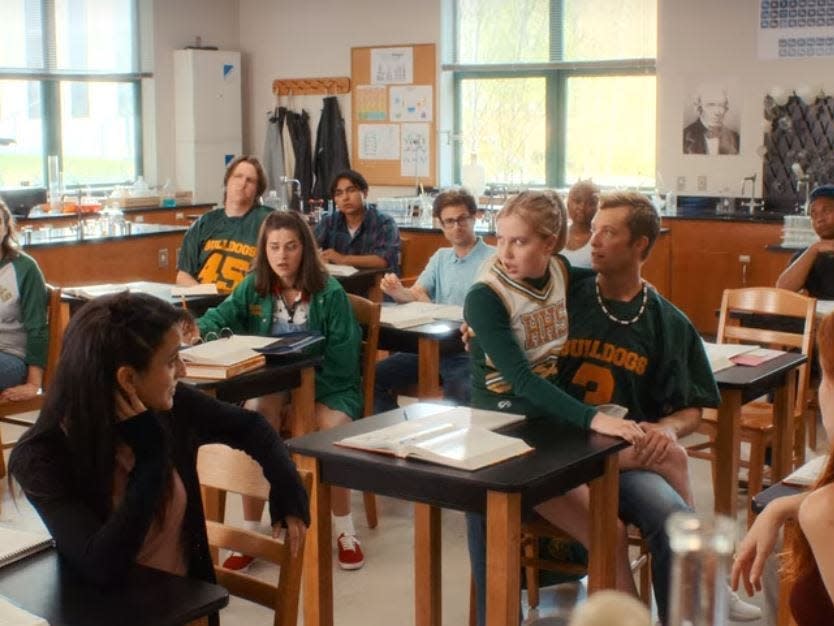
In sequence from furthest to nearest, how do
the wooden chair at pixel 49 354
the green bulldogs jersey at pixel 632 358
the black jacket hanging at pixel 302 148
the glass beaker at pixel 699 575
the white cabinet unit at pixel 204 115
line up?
1. the black jacket hanging at pixel 302 148
2. the white cabinet unit at pixel 204 115
3. the wooden chair at pixel 49 354
4. the green bulldogs jersey at pixel 632 358
5. the glass beaker at pixel 699 575

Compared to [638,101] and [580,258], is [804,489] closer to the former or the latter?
[580,258]

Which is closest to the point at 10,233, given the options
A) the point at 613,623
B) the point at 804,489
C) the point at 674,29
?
the point at 804,489

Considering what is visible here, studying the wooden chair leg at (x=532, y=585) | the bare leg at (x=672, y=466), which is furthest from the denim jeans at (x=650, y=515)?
the wooden chair leg at (x=532, y=585)

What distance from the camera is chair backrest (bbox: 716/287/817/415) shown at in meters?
4.61

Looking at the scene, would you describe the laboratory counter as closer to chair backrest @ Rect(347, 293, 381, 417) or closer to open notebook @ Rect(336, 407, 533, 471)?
chair backrest @ Rect(347, 293, 381, 417)

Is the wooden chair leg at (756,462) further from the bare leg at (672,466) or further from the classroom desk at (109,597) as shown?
the classroom desk at (109,597)

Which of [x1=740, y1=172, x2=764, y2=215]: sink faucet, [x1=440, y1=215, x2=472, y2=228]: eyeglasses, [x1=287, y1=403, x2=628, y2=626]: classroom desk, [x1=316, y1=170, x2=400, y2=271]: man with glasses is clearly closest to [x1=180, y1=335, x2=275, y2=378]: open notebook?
[x1=287, y1=403, x2=628, y2=626]: classroom desk

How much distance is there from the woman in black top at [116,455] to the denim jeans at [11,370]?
268 centimetres

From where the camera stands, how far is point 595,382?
11.0 feet

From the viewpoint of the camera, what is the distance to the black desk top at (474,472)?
268 cm

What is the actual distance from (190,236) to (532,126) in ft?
14.3

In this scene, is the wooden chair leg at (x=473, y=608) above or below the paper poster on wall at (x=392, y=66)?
below

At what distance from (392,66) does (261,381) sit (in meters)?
6.27

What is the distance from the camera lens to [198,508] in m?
2.41
